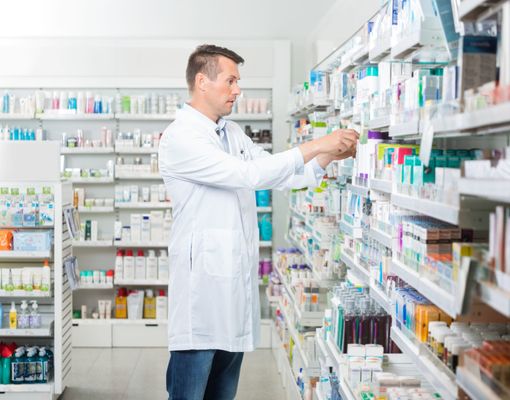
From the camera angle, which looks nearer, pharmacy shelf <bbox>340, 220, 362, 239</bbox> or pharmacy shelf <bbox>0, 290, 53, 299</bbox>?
pharmacy shelf <bbox>340, 220, 362, 239</bbox>

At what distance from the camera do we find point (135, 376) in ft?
22.8

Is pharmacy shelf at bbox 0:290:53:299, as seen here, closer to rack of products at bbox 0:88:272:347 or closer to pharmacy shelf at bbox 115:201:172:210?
rack of products at bbox 0:88:272:347

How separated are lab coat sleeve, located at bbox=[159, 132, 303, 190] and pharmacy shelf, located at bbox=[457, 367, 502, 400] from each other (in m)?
1.49

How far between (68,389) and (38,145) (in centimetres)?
205

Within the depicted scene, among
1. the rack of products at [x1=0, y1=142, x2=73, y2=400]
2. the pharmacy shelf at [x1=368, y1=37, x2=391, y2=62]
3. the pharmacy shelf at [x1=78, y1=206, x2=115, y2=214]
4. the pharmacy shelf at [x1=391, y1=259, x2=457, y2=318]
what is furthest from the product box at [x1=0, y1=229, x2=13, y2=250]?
the pharmacy shelf at [x1=391, y1=259, x2=457, y2=318]

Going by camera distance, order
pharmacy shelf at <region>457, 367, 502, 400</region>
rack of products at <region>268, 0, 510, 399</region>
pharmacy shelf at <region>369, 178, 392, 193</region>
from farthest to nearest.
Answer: pharmacy shelf at <region>369, 178, 392, 193</region>
rack of products at <region>268, 0, 510, 399</region>
pharmacy shelf at <region>457, 367, 502, 400</region>

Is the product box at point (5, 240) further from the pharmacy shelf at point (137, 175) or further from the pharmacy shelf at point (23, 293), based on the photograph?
the pharmacy shelf at point (137, 175)

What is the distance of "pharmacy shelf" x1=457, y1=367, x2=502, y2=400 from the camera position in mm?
1935

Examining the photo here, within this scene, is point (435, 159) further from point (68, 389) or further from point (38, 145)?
point (68, 389)

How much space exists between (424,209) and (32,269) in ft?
13.4

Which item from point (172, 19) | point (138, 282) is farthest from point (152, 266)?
point (172, 19)

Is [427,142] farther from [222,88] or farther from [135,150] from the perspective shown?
[135,150]

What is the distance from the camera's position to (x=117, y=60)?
335 inches

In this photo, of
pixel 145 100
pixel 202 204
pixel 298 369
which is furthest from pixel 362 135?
pixel 145 100
